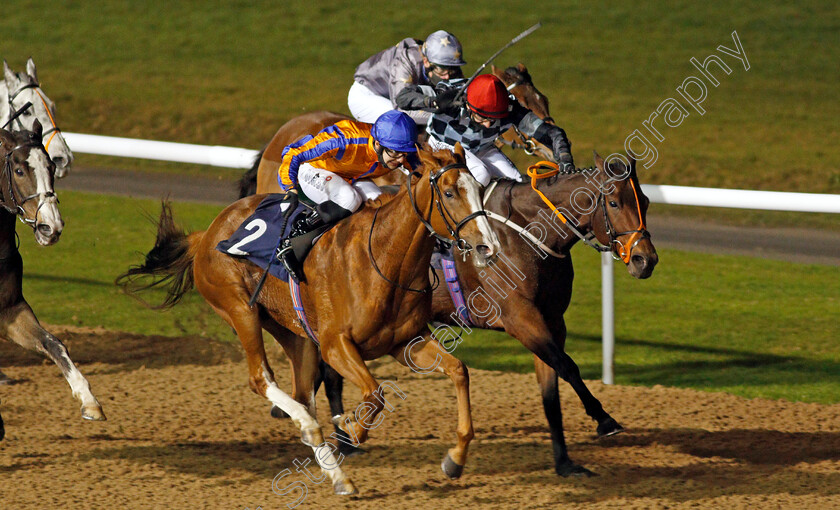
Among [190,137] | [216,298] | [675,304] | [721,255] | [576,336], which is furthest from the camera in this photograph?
[190,137]

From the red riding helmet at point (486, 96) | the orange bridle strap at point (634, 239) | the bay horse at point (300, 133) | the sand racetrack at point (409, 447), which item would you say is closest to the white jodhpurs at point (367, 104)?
the bay horse at point (300, 133)

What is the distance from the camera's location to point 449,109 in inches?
221

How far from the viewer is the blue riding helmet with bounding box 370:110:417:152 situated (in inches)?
178

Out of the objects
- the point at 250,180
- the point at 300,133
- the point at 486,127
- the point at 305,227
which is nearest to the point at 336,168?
the point at 305,227

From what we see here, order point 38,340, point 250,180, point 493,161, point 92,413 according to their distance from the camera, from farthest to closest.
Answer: point 250,180 < point 493,161 < point 38,340 < point 92,413

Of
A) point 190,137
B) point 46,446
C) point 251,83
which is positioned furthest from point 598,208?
point 251,83

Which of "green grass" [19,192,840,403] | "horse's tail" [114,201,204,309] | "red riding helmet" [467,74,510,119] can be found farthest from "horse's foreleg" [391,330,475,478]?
"green grass" [19,192,840,403]

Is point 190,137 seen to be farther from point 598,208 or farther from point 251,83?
point 598,208

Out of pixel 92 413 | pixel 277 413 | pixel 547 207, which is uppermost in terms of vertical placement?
pixel 547 207

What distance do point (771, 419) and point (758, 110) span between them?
37.8 feet

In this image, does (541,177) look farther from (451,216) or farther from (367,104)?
(367,104)

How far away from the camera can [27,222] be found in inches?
191

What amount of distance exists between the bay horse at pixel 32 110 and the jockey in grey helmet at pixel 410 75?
5.72 feet

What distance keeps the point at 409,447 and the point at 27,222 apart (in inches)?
80.7
